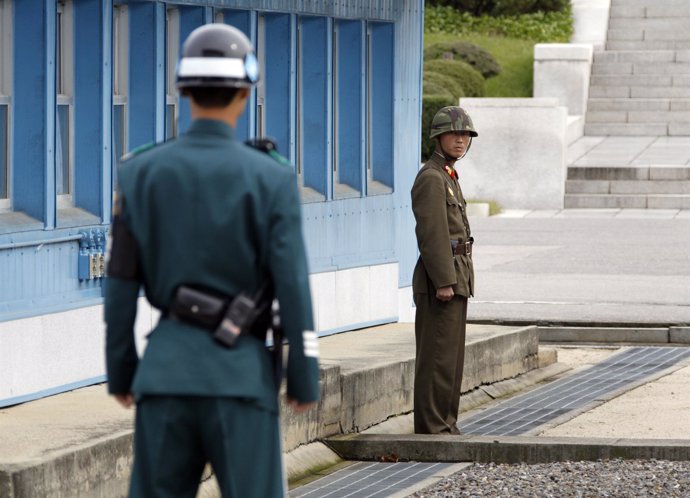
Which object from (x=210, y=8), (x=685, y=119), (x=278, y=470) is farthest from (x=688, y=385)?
(x=685, y=119)

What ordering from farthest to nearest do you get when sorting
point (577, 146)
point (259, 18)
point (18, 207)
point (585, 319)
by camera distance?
point (577, 146) → point (585, 319) → point (259, 18) → point (18, 207)

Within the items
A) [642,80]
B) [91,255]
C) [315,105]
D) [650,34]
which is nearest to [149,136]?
[91,255]

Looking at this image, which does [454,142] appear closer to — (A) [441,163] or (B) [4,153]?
(A) [441,163]

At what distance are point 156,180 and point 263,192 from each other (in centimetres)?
29

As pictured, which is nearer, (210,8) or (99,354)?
(99,354)

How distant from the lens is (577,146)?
31.6 meters

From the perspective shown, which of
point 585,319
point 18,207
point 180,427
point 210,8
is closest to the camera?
point 180,427

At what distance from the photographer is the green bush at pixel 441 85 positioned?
3225cm

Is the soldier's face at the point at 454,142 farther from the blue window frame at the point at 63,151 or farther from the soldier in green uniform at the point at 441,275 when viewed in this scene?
the blue window frame at the point at 63,151

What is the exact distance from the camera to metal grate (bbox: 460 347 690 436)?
10484mm

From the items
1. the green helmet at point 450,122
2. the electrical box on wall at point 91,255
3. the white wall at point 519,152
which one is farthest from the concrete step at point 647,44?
the electrical box on wall at point 91,255

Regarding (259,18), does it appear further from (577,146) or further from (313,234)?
(577,146)

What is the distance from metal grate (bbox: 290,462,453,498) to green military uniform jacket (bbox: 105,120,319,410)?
360 centimetres

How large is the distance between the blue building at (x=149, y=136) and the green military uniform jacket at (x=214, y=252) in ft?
11.4
